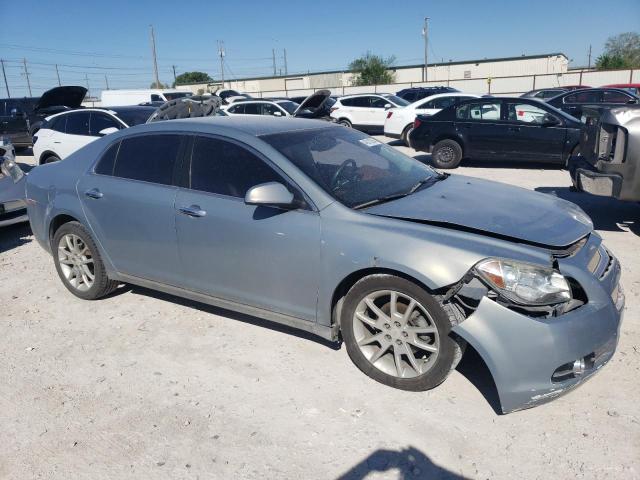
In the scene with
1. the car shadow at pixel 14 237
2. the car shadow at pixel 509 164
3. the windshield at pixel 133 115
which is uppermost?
the windshield at pixel 133 115

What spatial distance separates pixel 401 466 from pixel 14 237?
670 centimetres

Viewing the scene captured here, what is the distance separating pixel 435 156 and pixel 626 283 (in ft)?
23.4

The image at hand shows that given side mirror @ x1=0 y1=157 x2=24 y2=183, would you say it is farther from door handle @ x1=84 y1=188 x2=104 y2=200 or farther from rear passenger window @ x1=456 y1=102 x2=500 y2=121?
rear passenger window @ x1=456 y1=102 x2=500 y2=121

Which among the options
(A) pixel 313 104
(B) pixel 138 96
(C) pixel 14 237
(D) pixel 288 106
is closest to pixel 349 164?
(C) pixel 14 237

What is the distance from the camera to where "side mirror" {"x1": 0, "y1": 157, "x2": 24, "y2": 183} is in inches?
272

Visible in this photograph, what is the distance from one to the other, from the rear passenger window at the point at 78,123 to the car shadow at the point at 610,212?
9040 millimetres

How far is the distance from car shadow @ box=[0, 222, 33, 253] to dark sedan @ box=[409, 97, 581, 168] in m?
7.89

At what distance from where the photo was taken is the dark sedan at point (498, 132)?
10.2 m

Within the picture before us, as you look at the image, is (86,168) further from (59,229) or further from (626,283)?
(626,283)

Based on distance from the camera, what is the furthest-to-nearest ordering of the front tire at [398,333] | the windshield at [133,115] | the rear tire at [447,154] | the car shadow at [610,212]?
1. the rear tire at [447,154]
2. the windshield at [133,115]
3. the car shadow at [610,212]
4. the front tire at [398,333]

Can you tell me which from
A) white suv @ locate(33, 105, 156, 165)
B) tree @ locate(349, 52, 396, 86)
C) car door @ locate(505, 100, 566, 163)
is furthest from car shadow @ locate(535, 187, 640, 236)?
tree @ locate(349, 52, 396, 86)

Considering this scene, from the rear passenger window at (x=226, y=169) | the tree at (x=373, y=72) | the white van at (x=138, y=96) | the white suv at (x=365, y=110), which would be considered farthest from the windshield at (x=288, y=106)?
the tree at (x=373, y=72)

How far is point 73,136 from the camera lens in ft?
34.3

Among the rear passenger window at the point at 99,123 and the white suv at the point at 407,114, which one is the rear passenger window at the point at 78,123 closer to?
the rear passenger window at the point at 99,123
